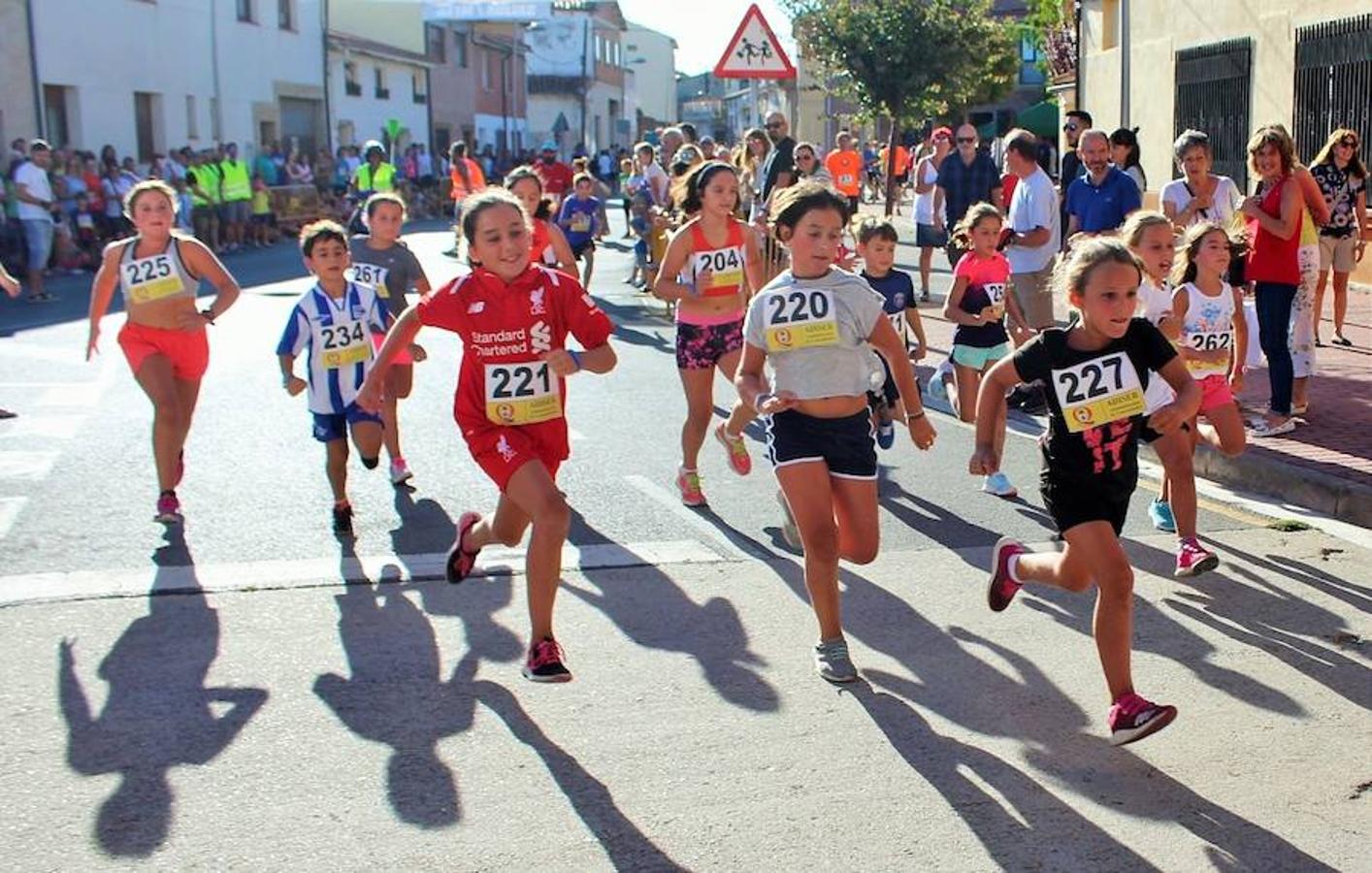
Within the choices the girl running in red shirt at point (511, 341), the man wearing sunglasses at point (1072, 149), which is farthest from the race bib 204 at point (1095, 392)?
the man wearing sunglasses at point (1072, 149)

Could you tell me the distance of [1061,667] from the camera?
548 centimetres

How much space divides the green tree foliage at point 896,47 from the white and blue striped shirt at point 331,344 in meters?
21.1

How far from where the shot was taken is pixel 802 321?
543 cm

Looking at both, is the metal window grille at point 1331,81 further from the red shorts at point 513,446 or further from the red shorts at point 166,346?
the red shorts at point 513,446

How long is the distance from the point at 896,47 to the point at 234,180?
39.2 ft

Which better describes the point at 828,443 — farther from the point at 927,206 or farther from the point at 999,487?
the point at 927,206

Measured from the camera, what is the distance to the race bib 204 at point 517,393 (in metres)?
5.45

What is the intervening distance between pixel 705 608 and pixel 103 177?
20.6m

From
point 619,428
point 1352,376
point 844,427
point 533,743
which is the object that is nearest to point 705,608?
point 844,427

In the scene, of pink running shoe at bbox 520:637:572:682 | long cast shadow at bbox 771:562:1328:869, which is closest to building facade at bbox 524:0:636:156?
long cast shadow at bbox 771:562:1328:869

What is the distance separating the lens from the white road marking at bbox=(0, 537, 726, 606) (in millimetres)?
6547

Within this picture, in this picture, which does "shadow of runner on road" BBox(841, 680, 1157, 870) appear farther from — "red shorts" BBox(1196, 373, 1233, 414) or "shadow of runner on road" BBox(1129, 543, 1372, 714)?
"red shorts" BBox(1196, 373, 1233, 414)

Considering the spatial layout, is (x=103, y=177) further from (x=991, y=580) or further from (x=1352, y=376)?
(x=991, y=580)

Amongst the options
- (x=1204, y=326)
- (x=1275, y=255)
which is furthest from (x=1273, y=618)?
(x=1275, y=255)
